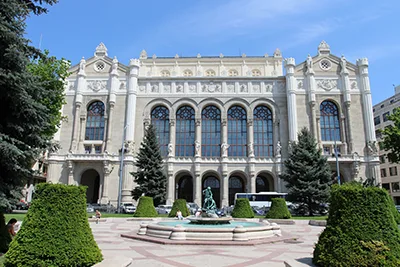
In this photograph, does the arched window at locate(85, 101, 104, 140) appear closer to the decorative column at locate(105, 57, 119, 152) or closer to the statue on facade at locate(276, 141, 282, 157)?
the decorative column at locate(105, 57, 119, 152)

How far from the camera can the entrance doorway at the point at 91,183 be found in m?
45.0

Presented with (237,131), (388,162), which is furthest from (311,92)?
(388,162)

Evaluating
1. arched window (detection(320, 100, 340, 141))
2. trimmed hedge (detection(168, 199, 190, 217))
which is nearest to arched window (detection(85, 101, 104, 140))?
trimmed hedge (detection(168, 199, 190, 217))

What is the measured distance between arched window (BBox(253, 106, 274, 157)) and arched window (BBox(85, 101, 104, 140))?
73.8 ft

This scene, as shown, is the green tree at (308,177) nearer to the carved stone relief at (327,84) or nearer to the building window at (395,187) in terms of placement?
the carved stone relief at (327,84)

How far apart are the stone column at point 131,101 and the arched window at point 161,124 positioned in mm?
3114

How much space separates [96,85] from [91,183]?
14.9 meters

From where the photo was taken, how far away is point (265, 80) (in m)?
45.6

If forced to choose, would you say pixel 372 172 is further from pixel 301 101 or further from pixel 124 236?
pixel 124 236

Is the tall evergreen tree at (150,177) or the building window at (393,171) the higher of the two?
the building window at (393,171)

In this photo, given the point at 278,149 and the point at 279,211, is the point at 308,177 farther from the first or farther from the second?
the point at 278,149

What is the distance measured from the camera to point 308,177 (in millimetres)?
30859

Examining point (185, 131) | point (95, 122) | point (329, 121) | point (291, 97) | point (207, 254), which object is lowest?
point (207, 254)

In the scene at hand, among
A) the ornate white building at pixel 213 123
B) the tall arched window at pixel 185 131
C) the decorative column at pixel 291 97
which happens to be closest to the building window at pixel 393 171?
the ornate white building at pixel 213 123
